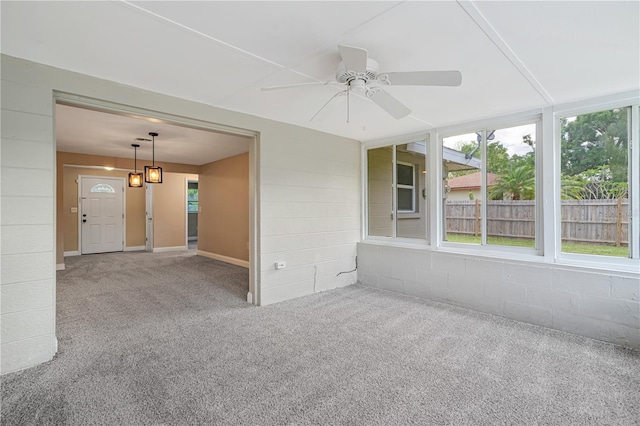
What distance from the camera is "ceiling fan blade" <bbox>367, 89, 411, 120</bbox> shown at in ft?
7.41

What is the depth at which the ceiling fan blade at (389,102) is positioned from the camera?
226 centimetres

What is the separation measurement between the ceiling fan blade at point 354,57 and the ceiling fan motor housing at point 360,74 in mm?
127

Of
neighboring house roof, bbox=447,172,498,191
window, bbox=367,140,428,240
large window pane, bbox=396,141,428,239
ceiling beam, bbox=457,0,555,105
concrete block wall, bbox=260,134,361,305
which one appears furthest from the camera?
large window pane, bbox=396,141,428,239

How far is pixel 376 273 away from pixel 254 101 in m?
3.09

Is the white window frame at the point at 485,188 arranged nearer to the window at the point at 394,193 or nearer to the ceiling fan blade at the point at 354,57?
the window at the point at 394,193

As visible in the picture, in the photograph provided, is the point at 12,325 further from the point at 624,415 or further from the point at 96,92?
the point at 624,415

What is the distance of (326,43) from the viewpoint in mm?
2047

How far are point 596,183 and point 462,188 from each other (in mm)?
1388

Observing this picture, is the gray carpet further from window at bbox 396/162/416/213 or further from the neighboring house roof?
window at bbox 396/162/416/213

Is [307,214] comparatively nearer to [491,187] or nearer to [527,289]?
[491,187]

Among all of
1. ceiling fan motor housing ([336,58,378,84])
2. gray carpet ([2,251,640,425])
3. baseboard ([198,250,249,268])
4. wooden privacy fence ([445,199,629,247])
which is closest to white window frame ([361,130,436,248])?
wooden privacy fence ([445,199,629,247])

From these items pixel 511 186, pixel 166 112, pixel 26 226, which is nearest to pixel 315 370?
pixel 26 226

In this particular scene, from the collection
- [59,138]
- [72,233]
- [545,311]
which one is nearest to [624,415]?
[545,311]

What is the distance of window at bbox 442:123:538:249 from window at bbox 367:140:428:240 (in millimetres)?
921
